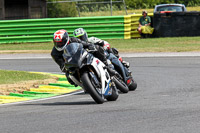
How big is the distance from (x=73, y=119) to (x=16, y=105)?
221 cm

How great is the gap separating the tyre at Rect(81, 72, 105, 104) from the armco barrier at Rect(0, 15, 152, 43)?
49.6 feet

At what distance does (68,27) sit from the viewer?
2380 centimetres

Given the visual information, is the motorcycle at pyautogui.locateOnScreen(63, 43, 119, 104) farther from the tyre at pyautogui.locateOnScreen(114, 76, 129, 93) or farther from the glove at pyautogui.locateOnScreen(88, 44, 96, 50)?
the tyre at pyautogui.locateOnScreen(114, 76, 129, 93)

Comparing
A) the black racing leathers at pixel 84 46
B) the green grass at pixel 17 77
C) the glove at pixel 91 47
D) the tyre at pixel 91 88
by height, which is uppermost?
the glove at pixel 91 47

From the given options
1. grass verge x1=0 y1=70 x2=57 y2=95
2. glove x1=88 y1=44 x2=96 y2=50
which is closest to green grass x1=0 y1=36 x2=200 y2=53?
grass verge x1=0 y1=70 x2=57 y2=95

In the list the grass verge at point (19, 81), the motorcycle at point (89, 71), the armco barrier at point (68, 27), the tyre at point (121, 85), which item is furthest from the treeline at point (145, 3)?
the motorcycle at point (89, 71)

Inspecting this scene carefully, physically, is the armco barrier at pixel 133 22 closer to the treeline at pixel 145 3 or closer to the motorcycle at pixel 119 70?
the motorcycle at pixel 119 70

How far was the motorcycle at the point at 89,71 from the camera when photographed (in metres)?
8.39

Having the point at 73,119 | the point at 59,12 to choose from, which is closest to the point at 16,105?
the point at 73,119

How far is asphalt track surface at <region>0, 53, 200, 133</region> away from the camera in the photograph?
6328mm

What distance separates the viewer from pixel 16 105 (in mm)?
8922

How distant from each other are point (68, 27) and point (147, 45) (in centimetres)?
438

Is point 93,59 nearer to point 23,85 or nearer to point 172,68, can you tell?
point 23,85

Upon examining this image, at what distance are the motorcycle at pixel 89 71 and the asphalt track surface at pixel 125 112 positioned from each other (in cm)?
22
